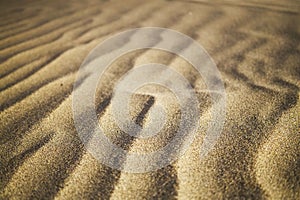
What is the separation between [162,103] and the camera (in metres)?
1.23

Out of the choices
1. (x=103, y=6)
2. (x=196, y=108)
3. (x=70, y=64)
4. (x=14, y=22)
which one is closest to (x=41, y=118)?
(x=70, y=64)

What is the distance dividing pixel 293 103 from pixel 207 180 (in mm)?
542

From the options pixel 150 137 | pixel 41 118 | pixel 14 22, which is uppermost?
pixel 14 22

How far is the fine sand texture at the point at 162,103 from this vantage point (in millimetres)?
865

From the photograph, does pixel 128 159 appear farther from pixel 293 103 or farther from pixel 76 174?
pixel 293 103

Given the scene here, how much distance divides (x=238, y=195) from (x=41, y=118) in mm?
800

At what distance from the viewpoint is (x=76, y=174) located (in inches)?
35.9

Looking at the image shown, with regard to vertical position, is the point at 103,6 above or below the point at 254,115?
above

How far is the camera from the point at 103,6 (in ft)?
8.12

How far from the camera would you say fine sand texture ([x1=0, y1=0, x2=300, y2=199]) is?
0.87m

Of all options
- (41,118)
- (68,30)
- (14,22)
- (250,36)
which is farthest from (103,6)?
(41,118)

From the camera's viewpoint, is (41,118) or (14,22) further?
(14,22)

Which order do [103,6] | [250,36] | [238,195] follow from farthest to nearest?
[103,6], [250,36], [238,195]

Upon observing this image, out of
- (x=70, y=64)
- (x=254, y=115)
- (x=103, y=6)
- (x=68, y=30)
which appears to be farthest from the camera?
(x=103, y=6)
